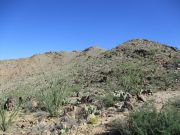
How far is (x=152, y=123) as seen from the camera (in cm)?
748

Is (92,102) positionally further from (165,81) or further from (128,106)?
(165,81)

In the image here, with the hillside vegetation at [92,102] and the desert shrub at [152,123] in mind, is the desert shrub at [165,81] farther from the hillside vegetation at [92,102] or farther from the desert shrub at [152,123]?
the desert shrub at [152,123]

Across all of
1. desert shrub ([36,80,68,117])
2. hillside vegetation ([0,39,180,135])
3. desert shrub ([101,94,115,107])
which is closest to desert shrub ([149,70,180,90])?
hillside vegetation ([0,39,180,135])

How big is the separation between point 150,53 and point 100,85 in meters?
8.75

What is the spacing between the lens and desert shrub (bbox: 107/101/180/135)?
7145 mm

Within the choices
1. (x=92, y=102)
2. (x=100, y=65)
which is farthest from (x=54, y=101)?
(x=100, y=65)

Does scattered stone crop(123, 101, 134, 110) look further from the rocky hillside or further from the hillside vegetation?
the rocky hillside

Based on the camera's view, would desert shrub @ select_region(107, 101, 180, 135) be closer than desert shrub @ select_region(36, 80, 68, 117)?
Yes

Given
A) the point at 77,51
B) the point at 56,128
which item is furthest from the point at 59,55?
the point at 56,128

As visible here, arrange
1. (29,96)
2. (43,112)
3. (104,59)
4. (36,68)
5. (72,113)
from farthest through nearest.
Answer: (36,68) → (104,59) → (29,96) → (43,112) → (72,113)

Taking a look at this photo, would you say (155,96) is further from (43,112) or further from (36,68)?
(36,68)

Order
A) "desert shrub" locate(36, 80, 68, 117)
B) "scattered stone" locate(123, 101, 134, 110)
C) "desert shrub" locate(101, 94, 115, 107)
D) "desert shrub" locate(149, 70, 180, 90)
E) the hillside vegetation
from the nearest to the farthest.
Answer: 1. the hillside vegetation
2. "scattered stone" locate(123, 101, 134, 110)
3. "desert shrub" locate(36, 80, 68, 117)
4. "desert shrub" locate(101, 94, 115, 107)
5. "desert shrub" locate(149, 70, 180, 90)

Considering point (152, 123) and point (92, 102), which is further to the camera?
point (92, 102)

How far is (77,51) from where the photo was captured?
1718 inches
